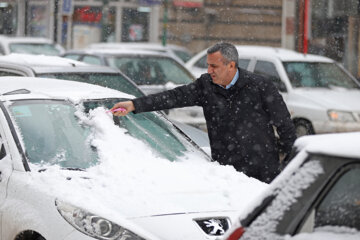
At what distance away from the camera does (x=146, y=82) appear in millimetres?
12008

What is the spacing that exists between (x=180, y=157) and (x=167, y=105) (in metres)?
0.46

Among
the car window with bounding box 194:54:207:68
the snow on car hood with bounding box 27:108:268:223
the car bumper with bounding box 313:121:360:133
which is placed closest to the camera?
the snow on car hood with bounding box 27:108:268:223

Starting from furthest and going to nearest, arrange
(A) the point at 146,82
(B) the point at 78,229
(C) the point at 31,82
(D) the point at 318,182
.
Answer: (A) the point at 146,82 < (C) the point at 31,82 < (B) the point at 78,229 < (D) the point at 318,182

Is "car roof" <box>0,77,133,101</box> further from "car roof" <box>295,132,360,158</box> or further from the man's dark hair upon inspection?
"car roof" <box>295,132,360,158</box>

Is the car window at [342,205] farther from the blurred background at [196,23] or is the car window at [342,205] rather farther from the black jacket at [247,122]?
the blurred background at [196,23]

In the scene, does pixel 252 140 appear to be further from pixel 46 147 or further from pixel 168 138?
pixel 46 147

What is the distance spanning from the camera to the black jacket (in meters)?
5.50

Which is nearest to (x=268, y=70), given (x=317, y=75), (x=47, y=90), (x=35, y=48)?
(x=317, y=75)

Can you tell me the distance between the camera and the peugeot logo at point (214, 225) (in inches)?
169

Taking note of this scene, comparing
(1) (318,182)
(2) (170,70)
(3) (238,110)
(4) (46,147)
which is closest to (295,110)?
(2) (170,70)

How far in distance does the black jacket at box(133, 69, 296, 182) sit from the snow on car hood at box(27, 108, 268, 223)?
0.25 metres

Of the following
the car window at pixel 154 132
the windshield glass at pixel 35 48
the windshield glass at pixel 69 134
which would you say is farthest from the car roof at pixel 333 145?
the windshield glass at pixel 35 48

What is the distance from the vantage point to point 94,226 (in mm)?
4199

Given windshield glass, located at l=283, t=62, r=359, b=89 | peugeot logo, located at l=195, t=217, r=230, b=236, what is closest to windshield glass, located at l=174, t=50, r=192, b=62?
windshield glass, located at l=283, t=62, r=359, b=89
